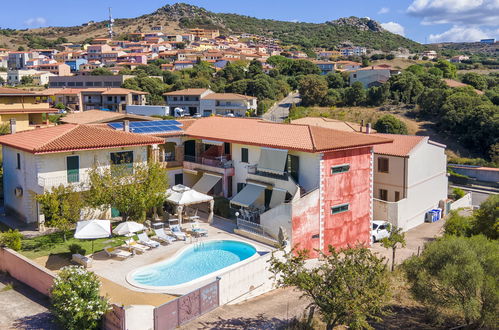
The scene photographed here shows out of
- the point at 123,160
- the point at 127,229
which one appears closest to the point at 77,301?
the point at 127,229

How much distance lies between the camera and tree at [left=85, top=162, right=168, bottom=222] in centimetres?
2678

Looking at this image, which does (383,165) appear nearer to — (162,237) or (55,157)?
(162,237)

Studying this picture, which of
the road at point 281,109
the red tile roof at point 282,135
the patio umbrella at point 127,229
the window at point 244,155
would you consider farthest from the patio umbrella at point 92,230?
the road at point 281,109

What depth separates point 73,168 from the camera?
28.6 m

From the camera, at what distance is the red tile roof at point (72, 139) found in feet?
89.9

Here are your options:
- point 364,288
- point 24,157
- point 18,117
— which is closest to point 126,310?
point 364,288

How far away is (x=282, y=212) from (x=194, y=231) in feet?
18.1

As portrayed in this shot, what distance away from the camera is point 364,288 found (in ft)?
53.8

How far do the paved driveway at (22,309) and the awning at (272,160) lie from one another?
14.9 meters

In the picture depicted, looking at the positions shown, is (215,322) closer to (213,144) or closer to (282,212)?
(282,212)

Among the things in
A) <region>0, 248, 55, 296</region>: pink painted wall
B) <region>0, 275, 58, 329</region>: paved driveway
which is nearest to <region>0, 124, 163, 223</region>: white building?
<region>0, 248, 55, 296</region>: pink painted wall

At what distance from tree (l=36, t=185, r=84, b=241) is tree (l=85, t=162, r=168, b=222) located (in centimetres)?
85

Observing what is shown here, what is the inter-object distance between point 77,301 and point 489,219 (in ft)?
75.1

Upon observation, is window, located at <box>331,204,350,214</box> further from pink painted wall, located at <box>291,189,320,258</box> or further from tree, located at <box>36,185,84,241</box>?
tree, located at <box>36,185,84,241</box>
